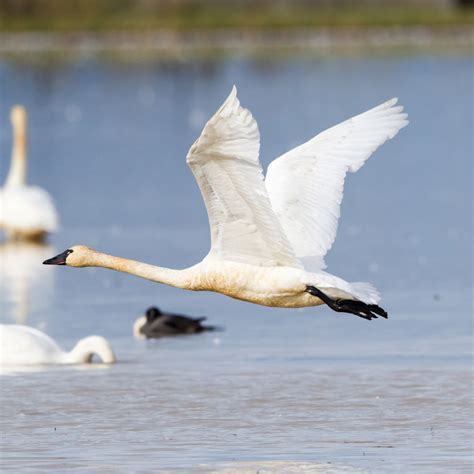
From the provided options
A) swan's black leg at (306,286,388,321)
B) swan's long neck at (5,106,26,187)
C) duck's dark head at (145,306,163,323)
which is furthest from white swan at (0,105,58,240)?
swan's black leg at (306,286,388,321)

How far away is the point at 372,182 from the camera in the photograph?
18.5m

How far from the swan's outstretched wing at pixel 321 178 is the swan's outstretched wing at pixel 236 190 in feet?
1.36

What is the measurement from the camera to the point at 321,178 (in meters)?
8.48

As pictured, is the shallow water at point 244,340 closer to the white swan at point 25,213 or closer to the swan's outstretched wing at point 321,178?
the white swan at point 25,213

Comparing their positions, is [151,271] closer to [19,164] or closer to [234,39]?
[19,164]

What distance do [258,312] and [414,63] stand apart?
28.8 m

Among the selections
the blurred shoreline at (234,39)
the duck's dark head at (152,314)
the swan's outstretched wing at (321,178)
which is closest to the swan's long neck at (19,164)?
the duck's dark head at (152,314)

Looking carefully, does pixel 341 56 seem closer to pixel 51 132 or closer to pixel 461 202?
Answer: pixel 51 132

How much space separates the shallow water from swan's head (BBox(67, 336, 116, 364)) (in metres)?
0.09

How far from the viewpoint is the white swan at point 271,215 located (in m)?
7.00

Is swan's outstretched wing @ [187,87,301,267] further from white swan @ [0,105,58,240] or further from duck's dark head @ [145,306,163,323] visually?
white swan @ [0,105,58,240]

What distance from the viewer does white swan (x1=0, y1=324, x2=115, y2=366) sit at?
9539 mm

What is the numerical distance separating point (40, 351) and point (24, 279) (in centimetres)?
366

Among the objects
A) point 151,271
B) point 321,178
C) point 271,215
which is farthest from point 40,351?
point 271,215
